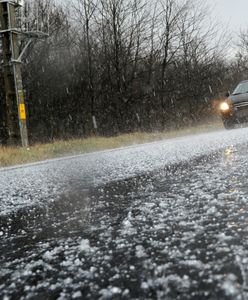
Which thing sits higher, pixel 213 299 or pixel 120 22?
pixel 120 22

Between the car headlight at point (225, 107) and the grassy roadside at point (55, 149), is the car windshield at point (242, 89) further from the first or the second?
the grassy roadside at point (55, 149)

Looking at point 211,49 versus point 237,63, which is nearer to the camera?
point 211,49

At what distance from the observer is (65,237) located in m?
2.66

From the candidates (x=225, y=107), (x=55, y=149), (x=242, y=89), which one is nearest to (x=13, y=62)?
(x=55, y=149)

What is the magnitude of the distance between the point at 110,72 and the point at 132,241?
20750mm

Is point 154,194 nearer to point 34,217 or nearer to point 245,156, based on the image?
point 34,217

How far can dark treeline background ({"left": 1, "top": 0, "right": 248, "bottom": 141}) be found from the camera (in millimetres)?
21297

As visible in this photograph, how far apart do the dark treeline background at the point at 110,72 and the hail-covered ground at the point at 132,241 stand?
54.7ft

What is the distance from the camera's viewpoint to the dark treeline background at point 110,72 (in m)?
21.3

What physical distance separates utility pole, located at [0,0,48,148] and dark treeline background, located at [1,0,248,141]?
637 centimetres

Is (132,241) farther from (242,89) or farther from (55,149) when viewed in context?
(242,89)

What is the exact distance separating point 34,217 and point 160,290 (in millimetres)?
2116

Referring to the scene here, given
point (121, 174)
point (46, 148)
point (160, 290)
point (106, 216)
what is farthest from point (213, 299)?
point (46, 148)

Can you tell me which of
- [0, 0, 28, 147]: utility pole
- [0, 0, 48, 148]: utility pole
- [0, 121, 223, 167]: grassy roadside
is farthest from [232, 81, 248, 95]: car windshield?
[0, 0, 28, 147]: utility pole
